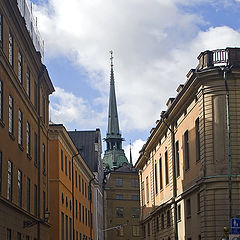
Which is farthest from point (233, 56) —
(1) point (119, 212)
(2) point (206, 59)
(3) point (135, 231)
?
(3) point (135, 231)

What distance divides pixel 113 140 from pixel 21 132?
106716 millimetres

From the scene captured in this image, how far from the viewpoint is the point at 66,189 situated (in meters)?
54.6

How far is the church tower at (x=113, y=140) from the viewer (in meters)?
136

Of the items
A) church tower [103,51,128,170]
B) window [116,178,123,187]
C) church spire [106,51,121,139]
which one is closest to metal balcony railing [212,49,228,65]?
window [116,178,123,187]

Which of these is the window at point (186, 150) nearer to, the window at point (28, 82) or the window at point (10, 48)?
the window at point (28, 82)

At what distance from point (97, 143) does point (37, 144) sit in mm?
51528

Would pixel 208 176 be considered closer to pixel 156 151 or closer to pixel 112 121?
pixel 156 151

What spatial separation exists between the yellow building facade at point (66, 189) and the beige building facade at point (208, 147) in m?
10.4

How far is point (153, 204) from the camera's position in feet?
183

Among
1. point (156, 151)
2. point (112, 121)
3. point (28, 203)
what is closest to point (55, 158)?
point (156, 151)

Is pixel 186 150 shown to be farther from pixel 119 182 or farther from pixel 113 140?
pixel 113 140

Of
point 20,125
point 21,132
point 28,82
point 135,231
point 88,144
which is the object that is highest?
point 88,144

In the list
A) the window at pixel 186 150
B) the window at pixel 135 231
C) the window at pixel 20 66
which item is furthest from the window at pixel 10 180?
the window at pixel 135 231

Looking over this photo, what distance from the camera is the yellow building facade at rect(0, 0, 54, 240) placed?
27.2 meters
